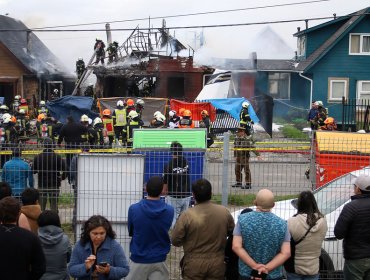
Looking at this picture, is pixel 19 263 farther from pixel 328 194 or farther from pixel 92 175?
pixel 328 194

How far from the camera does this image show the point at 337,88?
31.8 metres

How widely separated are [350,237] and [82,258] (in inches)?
103

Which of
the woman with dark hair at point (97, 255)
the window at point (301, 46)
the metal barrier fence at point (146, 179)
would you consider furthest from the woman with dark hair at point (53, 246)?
the window at point (301, 46)

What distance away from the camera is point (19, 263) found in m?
5.00

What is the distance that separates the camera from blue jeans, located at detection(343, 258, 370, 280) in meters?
6.09

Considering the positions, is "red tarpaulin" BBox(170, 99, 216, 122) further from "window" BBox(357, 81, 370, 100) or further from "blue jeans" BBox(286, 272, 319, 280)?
"blue jeans" BBox(286, 272, 319, 280)

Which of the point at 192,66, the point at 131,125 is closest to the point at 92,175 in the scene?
the point at 131,125

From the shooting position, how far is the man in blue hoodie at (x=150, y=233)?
19.9ft

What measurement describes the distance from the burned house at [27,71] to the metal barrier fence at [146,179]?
2215 cm

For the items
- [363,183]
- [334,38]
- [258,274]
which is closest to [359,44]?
[334,38]

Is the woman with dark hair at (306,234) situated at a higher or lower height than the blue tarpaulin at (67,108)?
lower

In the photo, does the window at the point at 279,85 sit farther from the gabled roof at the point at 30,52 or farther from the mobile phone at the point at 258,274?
the mobile phone at the point at 258,274

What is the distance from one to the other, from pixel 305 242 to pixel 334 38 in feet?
88.3

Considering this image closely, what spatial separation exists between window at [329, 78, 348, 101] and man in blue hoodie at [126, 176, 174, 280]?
26761 millimetres
